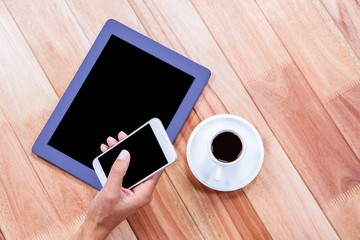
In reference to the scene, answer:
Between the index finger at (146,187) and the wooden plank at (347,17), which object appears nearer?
the index finger at (146,187)

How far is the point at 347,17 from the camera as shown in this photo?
39.7 inches

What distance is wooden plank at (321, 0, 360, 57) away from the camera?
1.00 meters

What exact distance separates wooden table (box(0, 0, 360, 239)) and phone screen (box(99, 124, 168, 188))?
12 cm

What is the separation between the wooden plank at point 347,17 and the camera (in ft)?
3.29

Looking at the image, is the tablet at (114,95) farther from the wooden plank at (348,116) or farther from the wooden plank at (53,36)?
the wooden plank at (348,116)

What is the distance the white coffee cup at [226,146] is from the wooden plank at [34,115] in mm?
268

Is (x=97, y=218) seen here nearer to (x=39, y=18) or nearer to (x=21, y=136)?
(x=21, y=136)

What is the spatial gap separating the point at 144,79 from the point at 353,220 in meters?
0.56

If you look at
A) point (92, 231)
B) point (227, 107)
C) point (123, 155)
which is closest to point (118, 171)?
point (123, 155)

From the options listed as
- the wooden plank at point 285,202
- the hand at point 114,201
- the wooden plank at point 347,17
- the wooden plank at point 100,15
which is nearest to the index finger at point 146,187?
the hand at point 114,201

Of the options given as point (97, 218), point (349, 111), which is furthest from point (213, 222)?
point (349, 111)

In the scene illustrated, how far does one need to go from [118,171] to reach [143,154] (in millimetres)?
72

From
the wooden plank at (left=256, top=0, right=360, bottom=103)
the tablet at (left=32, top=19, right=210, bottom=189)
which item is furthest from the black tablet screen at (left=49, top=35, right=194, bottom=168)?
the wooden plank at (left=256, top=0, right=360, bottom=103)

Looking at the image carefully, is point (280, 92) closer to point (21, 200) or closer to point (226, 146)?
point (226, 146)
